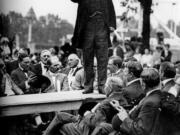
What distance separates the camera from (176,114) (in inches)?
163

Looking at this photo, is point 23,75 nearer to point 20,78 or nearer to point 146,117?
point 20,78

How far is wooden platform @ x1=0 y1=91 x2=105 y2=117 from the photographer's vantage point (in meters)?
5.66

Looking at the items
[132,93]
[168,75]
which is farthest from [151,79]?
[168,75]

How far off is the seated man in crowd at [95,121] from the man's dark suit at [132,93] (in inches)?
13.5

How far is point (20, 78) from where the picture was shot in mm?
7234

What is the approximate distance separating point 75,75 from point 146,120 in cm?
372

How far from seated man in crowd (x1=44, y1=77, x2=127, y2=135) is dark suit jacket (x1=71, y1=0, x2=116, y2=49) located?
1.51 m

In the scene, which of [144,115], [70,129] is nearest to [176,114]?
[144,115]

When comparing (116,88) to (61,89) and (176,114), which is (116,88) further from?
(61,89)

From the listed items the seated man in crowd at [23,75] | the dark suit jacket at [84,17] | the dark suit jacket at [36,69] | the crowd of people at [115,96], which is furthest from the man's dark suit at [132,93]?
the dark suit jacket at [36,69]

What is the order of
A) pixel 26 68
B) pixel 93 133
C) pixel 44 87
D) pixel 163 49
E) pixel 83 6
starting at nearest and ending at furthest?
1. pixel 93 133
2. pixel 83 6
3. pixel 44 87
4. pixel 26 68
5. pixel 163 49

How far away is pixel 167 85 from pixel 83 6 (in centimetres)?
188

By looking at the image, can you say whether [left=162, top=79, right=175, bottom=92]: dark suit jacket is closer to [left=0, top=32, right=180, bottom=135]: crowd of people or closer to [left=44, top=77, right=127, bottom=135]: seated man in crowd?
[left=0, top=32, right=180, bottom=135]: crowd of people

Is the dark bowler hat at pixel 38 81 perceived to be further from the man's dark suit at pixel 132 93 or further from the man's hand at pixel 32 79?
the man's dark suit at pixel 132 93
